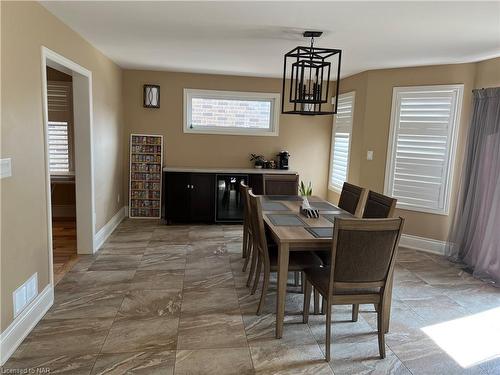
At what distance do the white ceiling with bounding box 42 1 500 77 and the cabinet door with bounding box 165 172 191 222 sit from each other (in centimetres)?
175

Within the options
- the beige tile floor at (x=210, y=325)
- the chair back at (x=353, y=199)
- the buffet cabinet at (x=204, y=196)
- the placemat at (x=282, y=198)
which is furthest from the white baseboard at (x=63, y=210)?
the chair back at (x=353, y=199)

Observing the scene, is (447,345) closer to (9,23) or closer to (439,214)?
(439,214)

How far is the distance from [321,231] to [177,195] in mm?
3251

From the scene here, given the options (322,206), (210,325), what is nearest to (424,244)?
(322,206)

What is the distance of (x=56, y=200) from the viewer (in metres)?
5.56

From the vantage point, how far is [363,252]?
2.27 metres

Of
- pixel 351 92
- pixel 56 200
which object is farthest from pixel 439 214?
pixel 56 200

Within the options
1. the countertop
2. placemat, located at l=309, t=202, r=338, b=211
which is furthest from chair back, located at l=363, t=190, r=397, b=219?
the countertop

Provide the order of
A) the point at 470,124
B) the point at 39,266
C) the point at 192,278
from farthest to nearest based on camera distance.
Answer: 1. the point at 470,124
2. the point at 192,278
3. the point at 39,266

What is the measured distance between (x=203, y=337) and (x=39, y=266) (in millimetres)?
1380

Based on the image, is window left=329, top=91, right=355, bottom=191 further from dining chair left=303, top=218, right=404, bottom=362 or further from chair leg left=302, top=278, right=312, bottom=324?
dining chair left=303, top=218, right=404, bottom=362

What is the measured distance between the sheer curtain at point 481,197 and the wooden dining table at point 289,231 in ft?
5.75

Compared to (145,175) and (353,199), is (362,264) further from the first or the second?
(145,175)

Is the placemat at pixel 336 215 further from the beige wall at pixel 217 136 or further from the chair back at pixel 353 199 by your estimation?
the beige wall at pixel 217 136
